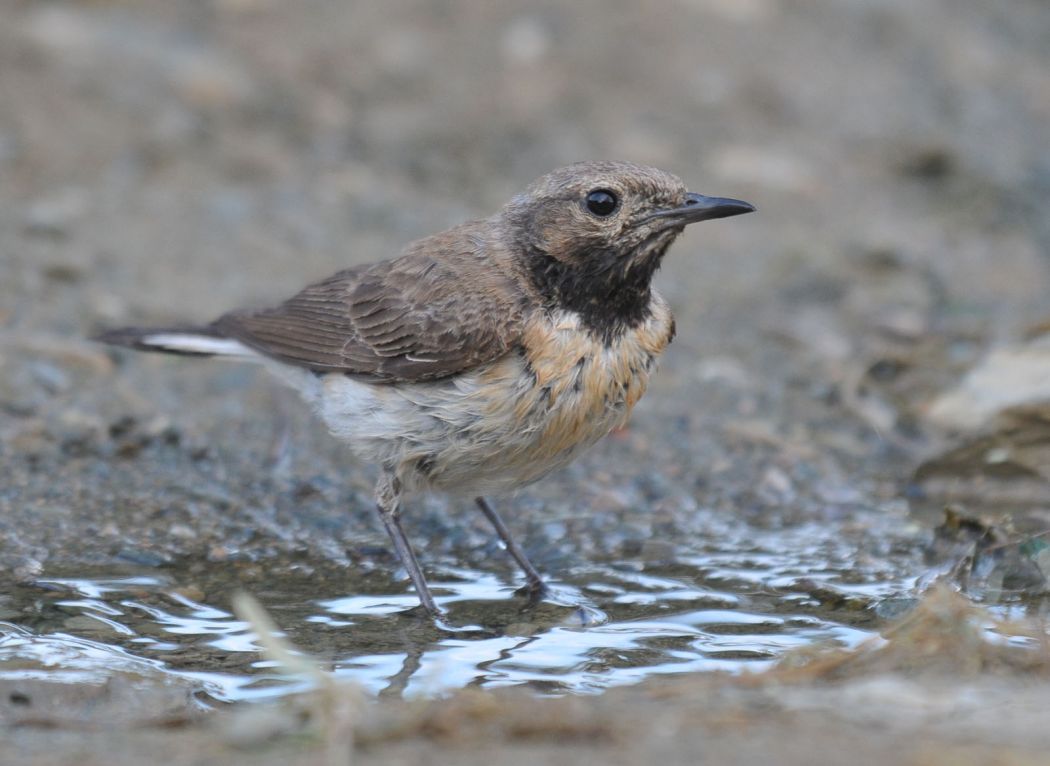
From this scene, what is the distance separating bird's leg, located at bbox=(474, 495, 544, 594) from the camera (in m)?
6.02

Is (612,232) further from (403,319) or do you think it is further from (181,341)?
(181,341)

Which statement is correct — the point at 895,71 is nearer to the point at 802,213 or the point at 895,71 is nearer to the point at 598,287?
the point at 802,213

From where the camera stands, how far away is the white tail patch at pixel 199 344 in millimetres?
6910

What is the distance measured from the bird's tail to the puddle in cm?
128

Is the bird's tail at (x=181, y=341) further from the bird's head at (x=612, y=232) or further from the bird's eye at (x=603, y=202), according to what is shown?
the bird's eye at (x=603, y=202)

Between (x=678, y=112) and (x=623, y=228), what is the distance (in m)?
5.11

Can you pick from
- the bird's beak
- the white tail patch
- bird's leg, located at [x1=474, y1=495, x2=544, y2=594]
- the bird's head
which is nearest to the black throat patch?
the bird's head

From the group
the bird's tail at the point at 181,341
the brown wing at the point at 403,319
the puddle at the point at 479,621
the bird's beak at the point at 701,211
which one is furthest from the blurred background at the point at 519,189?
the bird's beak at the point at 701,211

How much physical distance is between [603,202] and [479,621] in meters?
1.85

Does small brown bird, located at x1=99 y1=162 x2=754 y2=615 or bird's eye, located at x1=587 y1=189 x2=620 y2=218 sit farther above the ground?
bird's eye, located at x1=587 y1=189 x2=620 y2=218

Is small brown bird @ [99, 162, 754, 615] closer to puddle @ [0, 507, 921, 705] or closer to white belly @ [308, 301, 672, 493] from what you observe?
white belly @ [308, 301, 672, 493]

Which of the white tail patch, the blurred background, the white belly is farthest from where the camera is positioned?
the white tail patch

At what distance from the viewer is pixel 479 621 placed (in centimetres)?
574

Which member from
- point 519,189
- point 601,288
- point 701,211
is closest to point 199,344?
point 601,288
